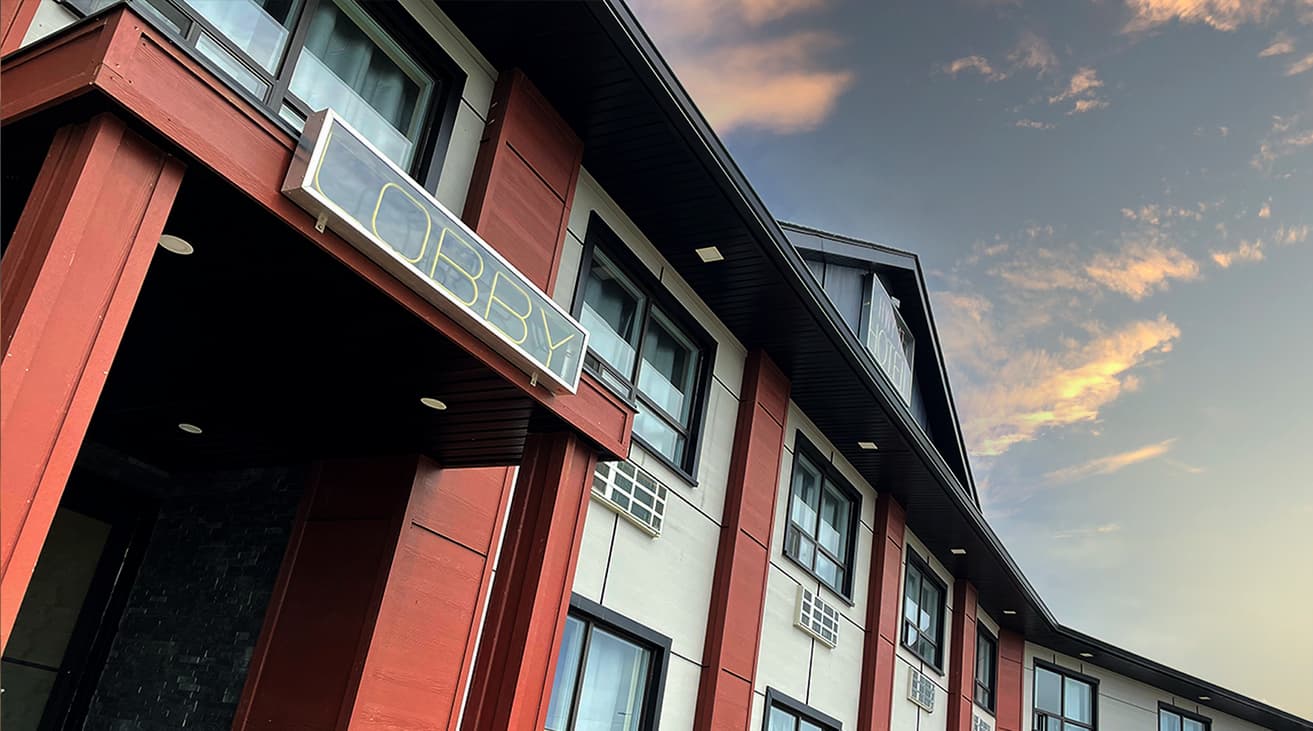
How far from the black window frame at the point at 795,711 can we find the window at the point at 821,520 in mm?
1523

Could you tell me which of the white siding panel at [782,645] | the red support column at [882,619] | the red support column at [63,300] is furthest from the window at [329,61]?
the red support column at [882,619]

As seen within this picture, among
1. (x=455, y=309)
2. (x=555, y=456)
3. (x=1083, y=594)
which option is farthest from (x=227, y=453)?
(x=1083, y=594)

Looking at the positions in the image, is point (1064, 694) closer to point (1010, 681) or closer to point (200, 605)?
point (1010, 681)

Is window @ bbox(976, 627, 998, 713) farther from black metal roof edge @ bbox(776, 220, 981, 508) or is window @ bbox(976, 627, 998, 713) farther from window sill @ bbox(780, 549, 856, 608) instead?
window sill @ bbox(780, 549, 856, 608)

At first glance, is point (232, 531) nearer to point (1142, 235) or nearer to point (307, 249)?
point (307, 249)

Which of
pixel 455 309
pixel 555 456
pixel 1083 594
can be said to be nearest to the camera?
pixel 455 309

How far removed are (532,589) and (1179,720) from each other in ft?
63.3

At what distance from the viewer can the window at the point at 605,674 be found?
8.78 metres

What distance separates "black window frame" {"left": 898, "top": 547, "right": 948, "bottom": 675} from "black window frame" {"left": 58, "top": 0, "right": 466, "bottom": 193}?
34.4 feet

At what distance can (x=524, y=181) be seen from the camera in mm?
8055

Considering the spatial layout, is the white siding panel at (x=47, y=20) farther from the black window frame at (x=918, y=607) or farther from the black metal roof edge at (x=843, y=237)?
the black window frame at (x=918, y=607)

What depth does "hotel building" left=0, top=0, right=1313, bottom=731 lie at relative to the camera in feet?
14.1

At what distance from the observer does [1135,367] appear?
22.5m

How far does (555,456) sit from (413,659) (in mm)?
1698
